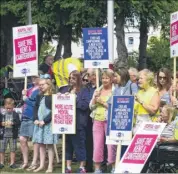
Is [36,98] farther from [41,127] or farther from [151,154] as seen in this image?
[151,154]

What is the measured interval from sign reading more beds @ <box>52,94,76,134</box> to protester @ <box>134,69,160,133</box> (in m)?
1.00

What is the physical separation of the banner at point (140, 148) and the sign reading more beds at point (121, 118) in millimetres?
394

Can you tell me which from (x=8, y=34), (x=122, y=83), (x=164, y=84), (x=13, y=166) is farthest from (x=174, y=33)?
(x=8, y=34)

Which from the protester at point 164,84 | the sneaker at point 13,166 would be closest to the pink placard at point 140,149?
the protester at point 164,84

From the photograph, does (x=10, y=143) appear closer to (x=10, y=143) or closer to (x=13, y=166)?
(x=10, y=143)

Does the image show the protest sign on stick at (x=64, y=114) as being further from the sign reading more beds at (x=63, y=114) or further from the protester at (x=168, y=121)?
the protester at (x=168, y=121)

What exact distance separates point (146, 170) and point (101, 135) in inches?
63.7

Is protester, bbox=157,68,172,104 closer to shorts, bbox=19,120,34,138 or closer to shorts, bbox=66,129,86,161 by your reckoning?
shorts, bbox=66,129,86,161

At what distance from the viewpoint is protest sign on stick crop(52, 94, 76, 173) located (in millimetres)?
11523

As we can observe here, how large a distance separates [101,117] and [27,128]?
2.00m

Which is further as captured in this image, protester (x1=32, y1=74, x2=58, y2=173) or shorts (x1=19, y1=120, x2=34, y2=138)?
shorts (x1=19, y1=120, x2=34, y2=138)

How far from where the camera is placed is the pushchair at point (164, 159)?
33.9 ft

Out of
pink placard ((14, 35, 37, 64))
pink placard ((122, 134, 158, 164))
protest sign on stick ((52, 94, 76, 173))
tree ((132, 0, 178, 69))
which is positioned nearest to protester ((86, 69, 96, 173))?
protest sign on stick ((52, 94, 76, 173))

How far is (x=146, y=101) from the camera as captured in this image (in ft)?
37.4
